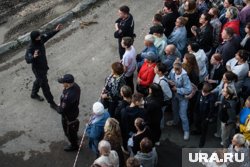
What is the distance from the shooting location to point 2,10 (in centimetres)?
1407

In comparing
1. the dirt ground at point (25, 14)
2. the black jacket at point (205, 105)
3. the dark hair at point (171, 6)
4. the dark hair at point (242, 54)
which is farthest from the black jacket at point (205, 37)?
the dirt ground at point (25, 14)

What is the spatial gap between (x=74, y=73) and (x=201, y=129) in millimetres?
3679

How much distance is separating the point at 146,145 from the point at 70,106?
1820 mm

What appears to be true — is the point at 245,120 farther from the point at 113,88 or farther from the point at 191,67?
the point at 113,88

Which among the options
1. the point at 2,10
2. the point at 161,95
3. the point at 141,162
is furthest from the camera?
the point at 2,10

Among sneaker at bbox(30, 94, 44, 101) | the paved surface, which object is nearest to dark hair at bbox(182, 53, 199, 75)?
the paved surface

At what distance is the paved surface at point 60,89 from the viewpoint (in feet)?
30.5

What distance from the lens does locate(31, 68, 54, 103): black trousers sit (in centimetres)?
1015

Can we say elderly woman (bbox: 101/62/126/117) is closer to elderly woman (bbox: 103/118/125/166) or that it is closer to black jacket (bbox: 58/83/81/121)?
black jacket (bbox: 58/83/81/121)

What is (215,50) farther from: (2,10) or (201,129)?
(2,10)

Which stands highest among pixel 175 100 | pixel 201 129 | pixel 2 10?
pixel 2 10

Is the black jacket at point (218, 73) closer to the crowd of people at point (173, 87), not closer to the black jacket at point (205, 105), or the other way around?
the crowd of people at point (173, 87)

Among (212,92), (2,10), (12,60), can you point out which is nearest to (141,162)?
(212,92)

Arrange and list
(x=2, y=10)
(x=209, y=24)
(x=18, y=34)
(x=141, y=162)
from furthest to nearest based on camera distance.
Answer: (x=2, y=10) → (x=18, y=34) → (x=209, y=24) → (x=141, y=162)
